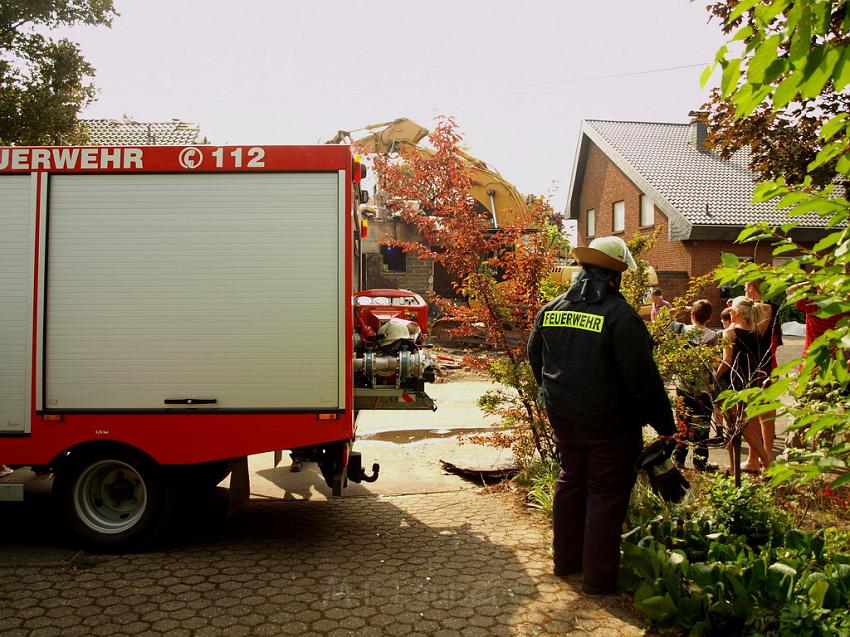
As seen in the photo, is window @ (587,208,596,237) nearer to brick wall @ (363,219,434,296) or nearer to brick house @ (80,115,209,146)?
brick wall @ (363,219,434,296)

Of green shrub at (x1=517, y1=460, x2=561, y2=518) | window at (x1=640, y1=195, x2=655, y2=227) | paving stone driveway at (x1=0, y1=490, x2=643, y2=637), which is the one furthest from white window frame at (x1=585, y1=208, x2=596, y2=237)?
paving stone driveway at (x1=0, y1=490, x2=643, y2=637)

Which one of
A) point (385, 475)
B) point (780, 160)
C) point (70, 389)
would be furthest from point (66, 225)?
point (780, 160)

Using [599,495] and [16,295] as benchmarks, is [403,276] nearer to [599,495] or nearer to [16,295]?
[16,295]

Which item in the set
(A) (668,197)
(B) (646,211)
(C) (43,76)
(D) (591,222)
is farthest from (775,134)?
(D) (591,222)

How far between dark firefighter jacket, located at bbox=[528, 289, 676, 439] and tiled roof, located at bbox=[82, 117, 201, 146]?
2226 cm

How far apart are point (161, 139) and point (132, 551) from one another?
74.0 feet

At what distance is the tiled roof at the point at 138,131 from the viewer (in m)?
25.2

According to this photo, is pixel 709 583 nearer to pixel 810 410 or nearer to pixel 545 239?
pixel 810 410

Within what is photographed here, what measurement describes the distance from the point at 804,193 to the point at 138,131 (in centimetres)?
2794

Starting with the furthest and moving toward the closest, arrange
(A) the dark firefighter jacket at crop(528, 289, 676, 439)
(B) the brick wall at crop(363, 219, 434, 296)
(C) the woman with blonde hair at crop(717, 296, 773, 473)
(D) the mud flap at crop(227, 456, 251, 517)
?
(B) the brick wall at crop(363, 219, 434, 296)
(C) the woman with blonde hair at crop(717, 296, 773, 473)
(D) the mud flap at crop(227, 456, 251, 517)
(A) the dark firefighter jacket at crop(528, 289, 676, 439)

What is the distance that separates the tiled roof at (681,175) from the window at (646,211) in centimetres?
81

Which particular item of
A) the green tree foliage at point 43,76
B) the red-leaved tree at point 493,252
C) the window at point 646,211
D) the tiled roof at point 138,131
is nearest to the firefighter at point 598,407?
the red-leaved tree at point 493,252

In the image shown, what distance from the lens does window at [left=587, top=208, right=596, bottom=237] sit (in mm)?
33269

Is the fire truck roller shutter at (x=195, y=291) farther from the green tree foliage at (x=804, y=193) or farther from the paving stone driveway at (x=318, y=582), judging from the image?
the green tree foliage at (x=804, y=193)
